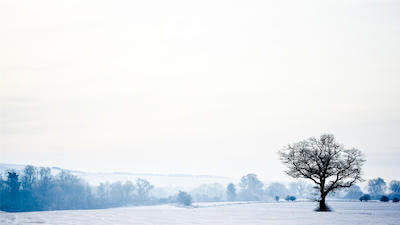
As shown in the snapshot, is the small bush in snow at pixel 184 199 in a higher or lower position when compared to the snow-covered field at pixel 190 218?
lower

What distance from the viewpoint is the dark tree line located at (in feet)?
375

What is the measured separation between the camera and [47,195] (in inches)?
4835

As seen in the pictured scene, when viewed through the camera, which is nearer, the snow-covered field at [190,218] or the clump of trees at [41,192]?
the snow-covered field at [190,218]

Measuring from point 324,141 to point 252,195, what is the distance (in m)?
137

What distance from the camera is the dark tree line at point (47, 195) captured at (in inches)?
4496

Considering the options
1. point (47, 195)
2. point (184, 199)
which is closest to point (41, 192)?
point (47, 195)

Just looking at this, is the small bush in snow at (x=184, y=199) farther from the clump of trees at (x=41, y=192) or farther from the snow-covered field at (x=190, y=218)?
the snow-covered field at (x=190, y=218)

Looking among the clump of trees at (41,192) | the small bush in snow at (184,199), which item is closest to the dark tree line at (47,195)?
the clump of trees at (41,192)

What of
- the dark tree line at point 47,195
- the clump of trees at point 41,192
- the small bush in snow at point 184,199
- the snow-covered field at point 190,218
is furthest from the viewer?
the small bush in snow at point 184,199

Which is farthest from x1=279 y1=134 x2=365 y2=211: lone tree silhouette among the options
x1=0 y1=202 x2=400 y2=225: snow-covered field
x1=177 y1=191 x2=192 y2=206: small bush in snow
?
x1=177 y1=191 x2=192 y2=206: small bush in snow

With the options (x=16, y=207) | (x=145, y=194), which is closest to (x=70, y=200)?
(x=16, y=207)

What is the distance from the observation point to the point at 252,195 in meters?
189

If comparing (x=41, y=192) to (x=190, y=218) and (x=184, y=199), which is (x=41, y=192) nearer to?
(x=184, y=199)

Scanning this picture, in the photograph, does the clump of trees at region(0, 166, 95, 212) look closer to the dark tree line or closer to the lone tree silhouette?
the dark tree line
